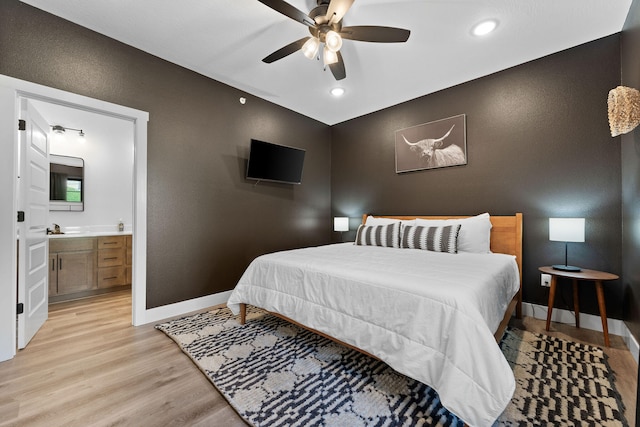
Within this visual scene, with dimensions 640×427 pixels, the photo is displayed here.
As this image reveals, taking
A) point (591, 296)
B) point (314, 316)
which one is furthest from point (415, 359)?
point (591, 296)

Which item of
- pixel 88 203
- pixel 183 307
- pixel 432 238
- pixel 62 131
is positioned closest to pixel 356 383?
pixel 432 238

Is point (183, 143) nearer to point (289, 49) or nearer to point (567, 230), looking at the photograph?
point (289, 49)

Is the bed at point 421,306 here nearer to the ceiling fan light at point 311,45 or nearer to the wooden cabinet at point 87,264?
the ceiling fan light at point 311,45

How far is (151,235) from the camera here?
2.75 meters

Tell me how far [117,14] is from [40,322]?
2.91 meters

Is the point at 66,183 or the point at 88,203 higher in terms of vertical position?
the point at 66,183

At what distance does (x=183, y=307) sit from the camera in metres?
2.96

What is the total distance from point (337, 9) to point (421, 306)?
6.52 ft

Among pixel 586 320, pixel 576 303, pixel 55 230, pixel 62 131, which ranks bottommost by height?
pixel 586 320

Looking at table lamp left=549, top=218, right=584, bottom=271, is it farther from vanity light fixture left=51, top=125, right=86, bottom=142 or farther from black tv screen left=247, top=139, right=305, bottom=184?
vanity light fixture left=51, top=125, right=86, bottom=142

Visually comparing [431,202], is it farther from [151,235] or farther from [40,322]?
[40,322]

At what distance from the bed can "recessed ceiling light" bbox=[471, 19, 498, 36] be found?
1.85 m

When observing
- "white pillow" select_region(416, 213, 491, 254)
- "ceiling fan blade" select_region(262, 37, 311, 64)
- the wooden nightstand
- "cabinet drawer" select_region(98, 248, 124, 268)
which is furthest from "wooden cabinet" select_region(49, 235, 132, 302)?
the wooden nightstand

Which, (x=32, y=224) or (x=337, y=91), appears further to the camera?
(x=337, y=91)
